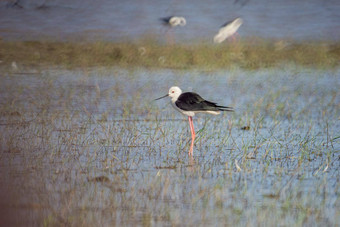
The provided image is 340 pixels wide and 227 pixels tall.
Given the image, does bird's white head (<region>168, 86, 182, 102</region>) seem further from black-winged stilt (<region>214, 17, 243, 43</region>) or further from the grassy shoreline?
black-winged stilt (<region>214, 17, 243, 43</region>)

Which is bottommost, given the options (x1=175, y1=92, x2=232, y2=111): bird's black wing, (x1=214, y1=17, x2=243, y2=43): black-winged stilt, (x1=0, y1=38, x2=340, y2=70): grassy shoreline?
(x1=175, y1=92, x2=232, y2=111): bird's black wing

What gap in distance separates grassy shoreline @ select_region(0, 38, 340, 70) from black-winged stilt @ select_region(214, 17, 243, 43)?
45 cm

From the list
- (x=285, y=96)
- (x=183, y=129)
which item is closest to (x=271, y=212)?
(x=183, y=129)

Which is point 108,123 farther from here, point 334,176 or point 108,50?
point 108,50

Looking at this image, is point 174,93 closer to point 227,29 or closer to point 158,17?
point 227,29

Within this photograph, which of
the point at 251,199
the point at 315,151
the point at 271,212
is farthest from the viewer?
the point at 315,151

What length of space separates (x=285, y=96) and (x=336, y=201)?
580 centimetres

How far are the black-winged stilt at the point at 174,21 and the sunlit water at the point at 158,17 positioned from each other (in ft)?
0.48

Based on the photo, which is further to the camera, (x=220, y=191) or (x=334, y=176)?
(x=334, y=176)

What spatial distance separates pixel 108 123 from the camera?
852cm

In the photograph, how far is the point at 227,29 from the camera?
17969 mm

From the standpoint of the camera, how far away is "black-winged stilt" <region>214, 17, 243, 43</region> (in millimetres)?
17250

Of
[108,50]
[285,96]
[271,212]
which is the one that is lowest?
[271,212]

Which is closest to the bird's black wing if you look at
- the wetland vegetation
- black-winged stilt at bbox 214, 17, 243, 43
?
the wetland vegetation
